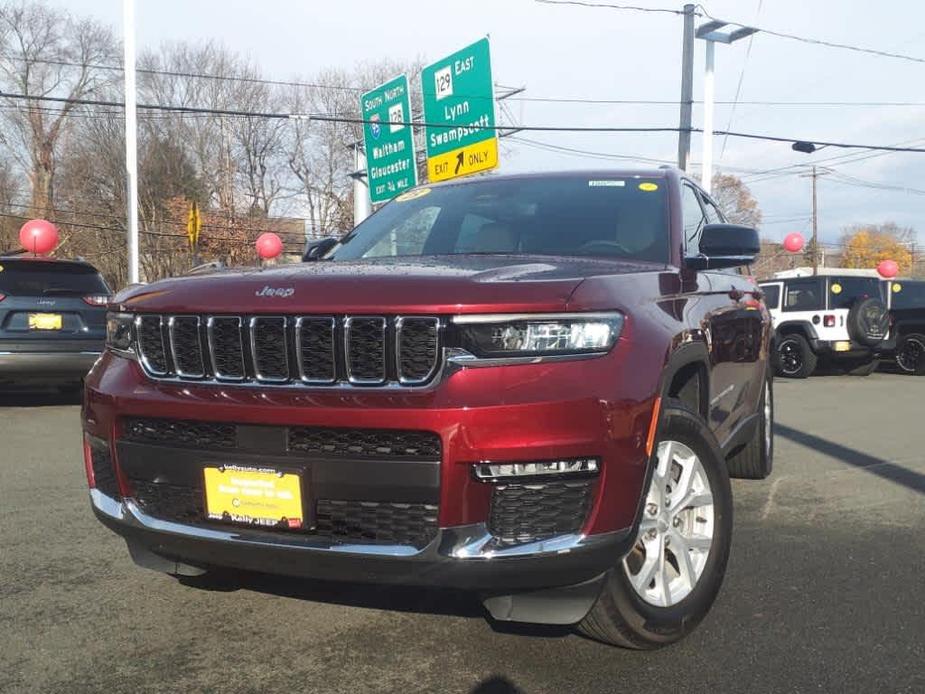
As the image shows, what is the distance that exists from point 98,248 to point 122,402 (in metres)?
42.2

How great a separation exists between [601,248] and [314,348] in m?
1.59

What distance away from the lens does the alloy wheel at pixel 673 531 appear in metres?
2.85

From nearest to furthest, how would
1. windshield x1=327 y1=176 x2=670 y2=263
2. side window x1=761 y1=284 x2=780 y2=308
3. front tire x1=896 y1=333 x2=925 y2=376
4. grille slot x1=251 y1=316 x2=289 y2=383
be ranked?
grille slot x1=251 y1=316 x2=289 y2=383, windshield x1=327 y1=176 x2=670 y2=263, front tire x1=896 y1=333 x2=925 y2=376, side window x1=761 y1=284 x2=780 y2=308

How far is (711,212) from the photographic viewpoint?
201 inches

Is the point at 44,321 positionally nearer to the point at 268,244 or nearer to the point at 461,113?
the point at 461,113

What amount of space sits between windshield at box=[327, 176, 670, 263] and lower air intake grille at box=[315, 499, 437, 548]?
62.5 inches

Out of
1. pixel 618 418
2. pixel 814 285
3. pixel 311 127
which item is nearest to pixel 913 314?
pixel 814 285

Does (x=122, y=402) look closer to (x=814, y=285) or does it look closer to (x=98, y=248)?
(x=814, y=285)

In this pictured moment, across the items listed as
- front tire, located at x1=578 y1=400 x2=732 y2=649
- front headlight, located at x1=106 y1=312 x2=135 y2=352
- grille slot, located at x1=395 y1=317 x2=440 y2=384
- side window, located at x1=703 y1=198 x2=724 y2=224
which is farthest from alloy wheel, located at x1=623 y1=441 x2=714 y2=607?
side window, located at x1=703 y1=198 x2=724 y2=224

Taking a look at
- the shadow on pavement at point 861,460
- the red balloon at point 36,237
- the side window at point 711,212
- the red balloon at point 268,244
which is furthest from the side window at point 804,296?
the red balloon at point 36,237

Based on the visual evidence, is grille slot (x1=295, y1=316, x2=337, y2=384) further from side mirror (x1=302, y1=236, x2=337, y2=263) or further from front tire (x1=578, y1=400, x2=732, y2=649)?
side mirror (x1=302, y1=236, x2=337, y2=263)

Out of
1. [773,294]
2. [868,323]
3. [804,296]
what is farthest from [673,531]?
[773,294]

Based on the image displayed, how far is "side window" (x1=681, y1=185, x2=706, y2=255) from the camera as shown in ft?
12.6

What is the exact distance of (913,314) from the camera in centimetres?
1483
